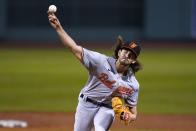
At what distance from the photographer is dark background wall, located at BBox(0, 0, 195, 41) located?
28.4 meters

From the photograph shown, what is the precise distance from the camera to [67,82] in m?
13.8

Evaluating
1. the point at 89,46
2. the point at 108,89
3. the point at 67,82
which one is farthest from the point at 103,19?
the point at 108,89

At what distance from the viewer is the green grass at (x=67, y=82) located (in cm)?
1045

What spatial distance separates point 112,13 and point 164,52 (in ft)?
21.9

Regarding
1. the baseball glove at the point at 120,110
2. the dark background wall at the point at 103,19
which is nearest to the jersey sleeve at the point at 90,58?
the baseball glove at the point at 120,110

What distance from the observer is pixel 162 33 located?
2873 cm

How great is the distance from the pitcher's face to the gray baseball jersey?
12 centimetres

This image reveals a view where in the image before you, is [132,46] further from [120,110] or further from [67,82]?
[67,82]

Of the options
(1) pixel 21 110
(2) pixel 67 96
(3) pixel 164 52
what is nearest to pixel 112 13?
(3) pixel 164 52

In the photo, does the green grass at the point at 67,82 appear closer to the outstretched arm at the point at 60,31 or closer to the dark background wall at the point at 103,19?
the outstretched arm at the point at 60,31

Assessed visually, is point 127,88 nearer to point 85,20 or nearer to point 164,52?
point 164,52

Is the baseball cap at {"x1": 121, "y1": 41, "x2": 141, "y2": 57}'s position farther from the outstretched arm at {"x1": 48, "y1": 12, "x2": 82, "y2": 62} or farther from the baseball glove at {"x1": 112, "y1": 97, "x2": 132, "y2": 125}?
the outstretched arm at {"x1": 48, "y1": 12, "x2": 82, "y2": 62}

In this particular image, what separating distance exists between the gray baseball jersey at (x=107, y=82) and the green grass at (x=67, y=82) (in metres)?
5.33

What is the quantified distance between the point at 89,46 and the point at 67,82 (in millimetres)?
11804
